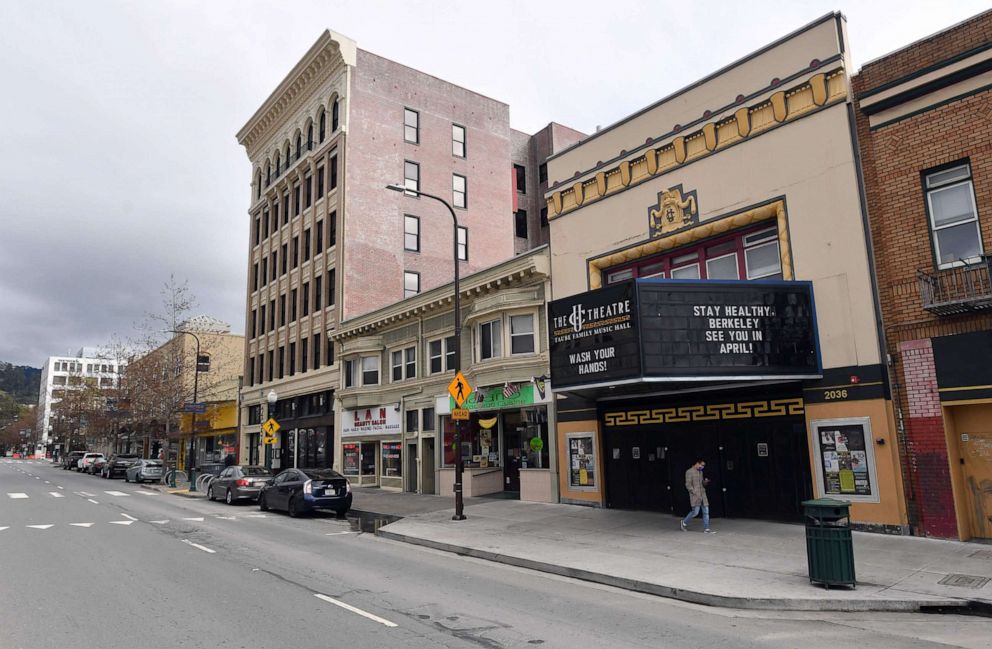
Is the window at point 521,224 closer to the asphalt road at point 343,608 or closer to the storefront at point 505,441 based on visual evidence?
the storefront at point 505,441

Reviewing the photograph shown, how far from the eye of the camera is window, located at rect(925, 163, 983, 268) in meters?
12.8

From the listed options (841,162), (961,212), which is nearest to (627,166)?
(841,162)

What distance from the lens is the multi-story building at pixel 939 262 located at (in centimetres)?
1248

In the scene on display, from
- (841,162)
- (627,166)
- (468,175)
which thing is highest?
(468,175)

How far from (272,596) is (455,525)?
851cm

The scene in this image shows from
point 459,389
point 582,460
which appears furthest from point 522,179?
point 459,389

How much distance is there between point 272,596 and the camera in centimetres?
912

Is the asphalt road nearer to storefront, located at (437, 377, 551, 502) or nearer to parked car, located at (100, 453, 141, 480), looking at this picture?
storefront, located at (437, 377, 551, 502)

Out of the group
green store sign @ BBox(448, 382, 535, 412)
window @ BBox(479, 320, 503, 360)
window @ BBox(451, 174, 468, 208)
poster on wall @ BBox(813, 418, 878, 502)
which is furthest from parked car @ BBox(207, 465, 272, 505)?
window @ BBox(451, 174, 468, 208)

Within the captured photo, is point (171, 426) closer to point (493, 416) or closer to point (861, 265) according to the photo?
point (493, 416)

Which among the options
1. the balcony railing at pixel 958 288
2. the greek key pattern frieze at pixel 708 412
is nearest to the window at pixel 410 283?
the greek key pattern frieze at pixel 708 412

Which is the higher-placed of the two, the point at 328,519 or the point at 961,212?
the point at 961,212

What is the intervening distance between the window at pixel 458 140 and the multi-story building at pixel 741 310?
21.0 metres

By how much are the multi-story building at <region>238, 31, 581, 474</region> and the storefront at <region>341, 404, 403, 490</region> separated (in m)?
1.55
